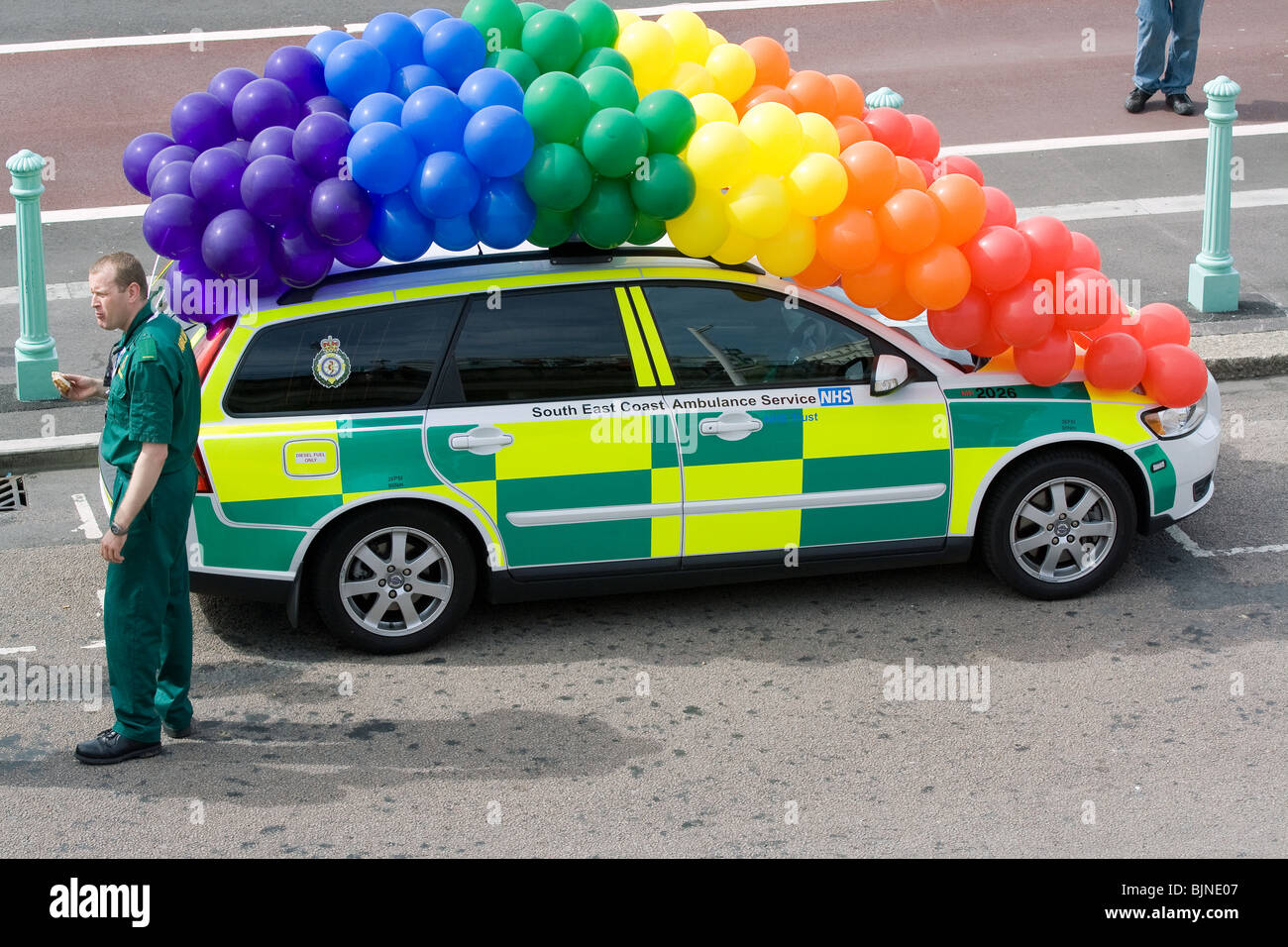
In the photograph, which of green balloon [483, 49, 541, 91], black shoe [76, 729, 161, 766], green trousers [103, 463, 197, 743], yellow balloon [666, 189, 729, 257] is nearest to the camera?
green trousers [103, 463, 197, 743]

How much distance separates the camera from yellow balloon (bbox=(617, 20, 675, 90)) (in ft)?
22.4

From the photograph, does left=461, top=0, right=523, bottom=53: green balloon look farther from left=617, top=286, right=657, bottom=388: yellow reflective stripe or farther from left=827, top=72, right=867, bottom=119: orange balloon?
left=827, top=72, right=867, bottom=119: orange balloon

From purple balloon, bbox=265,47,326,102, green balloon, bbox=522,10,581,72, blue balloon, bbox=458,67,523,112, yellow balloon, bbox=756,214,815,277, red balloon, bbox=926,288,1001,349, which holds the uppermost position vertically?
green balloon, bbox=522,10,581,72

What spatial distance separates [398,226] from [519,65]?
84 centimetres

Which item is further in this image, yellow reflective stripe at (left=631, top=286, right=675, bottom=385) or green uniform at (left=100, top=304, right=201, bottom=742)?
yellow reflective stripe at (left=631, top=286, right=675, bottom=385)

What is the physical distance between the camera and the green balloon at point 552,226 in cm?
653

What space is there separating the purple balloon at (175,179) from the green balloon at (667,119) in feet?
5.81

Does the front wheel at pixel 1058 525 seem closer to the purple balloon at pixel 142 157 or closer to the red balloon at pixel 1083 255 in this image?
the red balloon at pixel 1083 255

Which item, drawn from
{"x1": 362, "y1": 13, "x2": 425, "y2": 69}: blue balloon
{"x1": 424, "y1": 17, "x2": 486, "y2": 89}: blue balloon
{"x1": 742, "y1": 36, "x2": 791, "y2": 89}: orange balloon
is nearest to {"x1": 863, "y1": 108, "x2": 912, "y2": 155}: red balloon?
{"x1": 742, "y1": 36, "x2": 791, "y2": 89}: orange balloon

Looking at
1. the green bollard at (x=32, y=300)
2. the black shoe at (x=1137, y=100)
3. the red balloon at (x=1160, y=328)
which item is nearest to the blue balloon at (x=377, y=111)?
the red balloon at (x=1160, y=328)

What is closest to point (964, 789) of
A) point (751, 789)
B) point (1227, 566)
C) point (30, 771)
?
point (751, 789)

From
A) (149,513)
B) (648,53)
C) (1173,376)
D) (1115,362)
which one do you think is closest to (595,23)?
(648,53)

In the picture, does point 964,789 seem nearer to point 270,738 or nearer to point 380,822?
point 380,822

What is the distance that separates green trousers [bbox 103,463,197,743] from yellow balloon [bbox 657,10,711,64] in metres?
2.79
